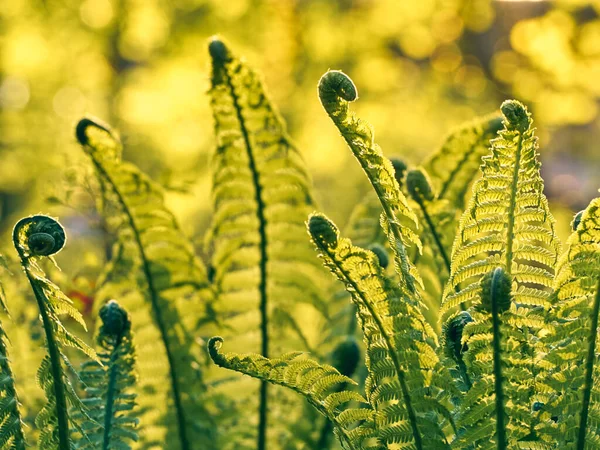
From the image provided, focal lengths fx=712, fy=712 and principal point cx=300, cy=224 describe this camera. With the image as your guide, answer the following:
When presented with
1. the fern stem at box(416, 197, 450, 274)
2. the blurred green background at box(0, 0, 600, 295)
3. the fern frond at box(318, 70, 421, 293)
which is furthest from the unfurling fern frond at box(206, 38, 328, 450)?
the blurred green background at box(0, 0, 600, 295)

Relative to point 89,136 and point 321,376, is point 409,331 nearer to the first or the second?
point 321,376

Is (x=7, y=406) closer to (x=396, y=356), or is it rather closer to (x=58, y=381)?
(x=58, y=381)

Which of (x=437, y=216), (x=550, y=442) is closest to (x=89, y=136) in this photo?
(x=437, y=216)

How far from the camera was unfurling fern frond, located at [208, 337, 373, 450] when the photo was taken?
52 centimetres

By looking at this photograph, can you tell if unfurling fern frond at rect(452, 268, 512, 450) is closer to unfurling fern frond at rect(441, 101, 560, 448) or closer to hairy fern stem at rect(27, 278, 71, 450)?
unfurling fern frond at rect(441, 101, 560, 448)

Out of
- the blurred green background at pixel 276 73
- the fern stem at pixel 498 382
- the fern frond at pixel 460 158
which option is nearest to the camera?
the fern stem at pixel 498 382

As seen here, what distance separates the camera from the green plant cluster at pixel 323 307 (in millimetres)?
533

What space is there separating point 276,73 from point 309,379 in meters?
6.17

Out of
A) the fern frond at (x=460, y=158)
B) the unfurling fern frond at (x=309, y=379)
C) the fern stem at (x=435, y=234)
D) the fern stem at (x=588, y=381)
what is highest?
Result: the fern frond at (x=460, y=158)

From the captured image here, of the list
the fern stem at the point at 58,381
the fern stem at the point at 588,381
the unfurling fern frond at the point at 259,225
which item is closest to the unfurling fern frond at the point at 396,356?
the fern stem at the point at 588,381

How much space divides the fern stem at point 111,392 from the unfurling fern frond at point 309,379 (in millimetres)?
179

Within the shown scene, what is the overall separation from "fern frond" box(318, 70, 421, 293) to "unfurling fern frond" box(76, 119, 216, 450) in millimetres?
361

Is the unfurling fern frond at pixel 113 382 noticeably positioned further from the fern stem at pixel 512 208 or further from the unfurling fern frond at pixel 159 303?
the fern stem at pixel 512 208

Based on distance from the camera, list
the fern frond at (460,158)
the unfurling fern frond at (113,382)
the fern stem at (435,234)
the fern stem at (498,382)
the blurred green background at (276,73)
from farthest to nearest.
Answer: the blurred green background at (276,73)
the fern frond at (460,158)
the fern stem at (435,234)
the unfurling fern frond at (113,382)
the fern stem at (498,382)
